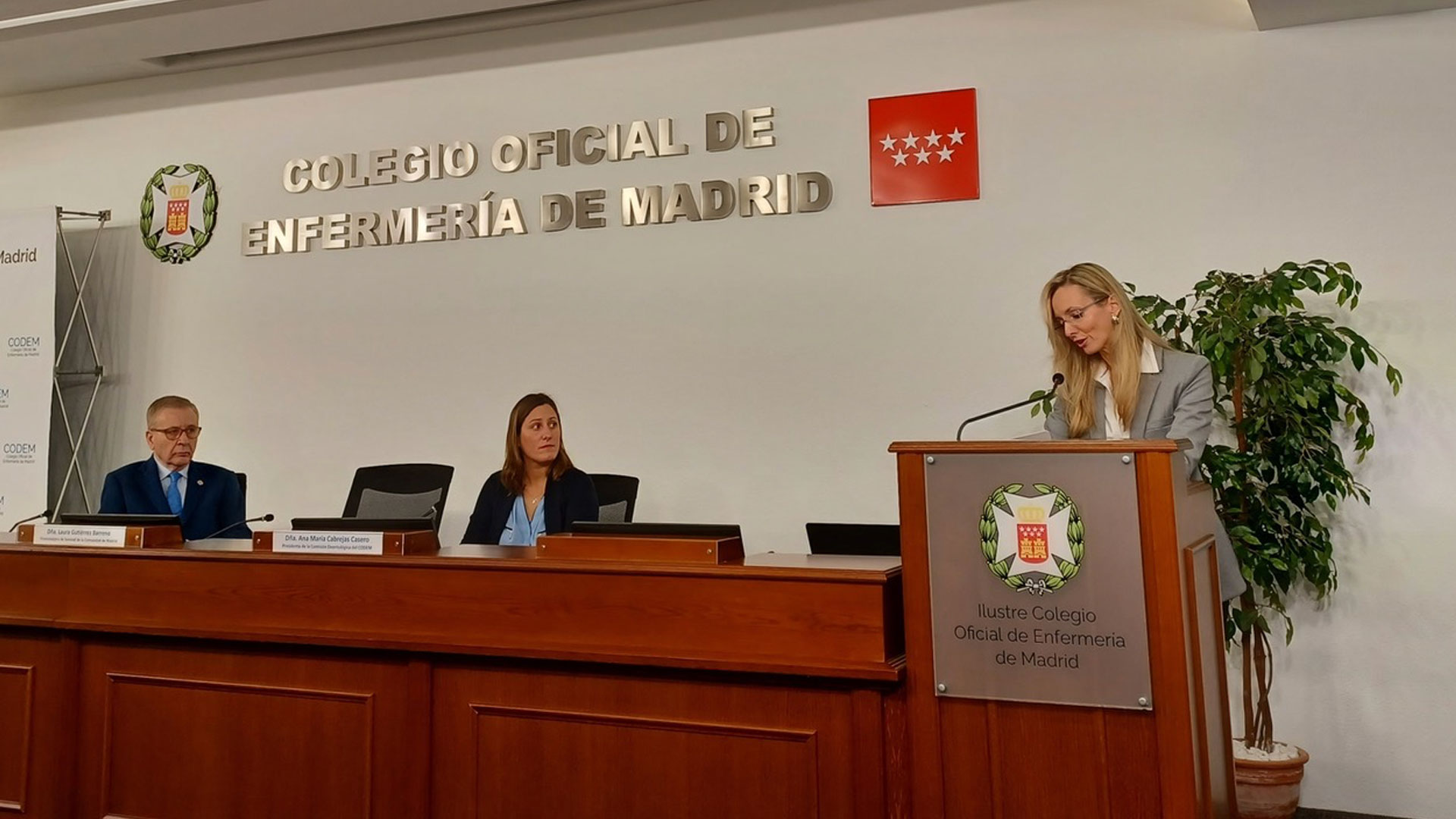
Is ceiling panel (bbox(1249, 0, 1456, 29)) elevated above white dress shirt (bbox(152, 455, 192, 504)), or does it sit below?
above

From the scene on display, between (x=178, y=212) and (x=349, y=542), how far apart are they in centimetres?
343

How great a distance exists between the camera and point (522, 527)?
335 centimetres

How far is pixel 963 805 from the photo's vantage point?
170 centimetres

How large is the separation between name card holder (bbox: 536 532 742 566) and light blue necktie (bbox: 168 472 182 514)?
2095mm

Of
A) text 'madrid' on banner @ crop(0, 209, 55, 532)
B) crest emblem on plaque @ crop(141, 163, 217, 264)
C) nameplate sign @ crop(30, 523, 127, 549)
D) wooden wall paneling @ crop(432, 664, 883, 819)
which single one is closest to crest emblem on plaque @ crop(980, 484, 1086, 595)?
wooden wall paneling @ crop(432, 664, 883, 819)

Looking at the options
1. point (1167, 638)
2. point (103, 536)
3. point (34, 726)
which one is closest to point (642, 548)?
point (1167, 638)

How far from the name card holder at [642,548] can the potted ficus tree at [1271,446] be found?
1.77m

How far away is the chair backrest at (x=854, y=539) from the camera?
2188mm

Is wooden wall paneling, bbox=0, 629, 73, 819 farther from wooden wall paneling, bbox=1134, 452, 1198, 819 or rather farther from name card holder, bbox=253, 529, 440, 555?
wooden wall paneling, bbox=1134, 452, 1198, 819

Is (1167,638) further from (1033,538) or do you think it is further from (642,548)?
(642,548)

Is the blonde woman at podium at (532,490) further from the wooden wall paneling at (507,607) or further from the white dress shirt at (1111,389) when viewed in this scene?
the white dress shirt at (1111,389)

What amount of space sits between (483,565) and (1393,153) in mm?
3174

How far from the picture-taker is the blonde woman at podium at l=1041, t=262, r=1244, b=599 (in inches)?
99.7

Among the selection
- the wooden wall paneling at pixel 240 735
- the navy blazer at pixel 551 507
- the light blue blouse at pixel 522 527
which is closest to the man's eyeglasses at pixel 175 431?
the navy blazer at pixel 551 507
